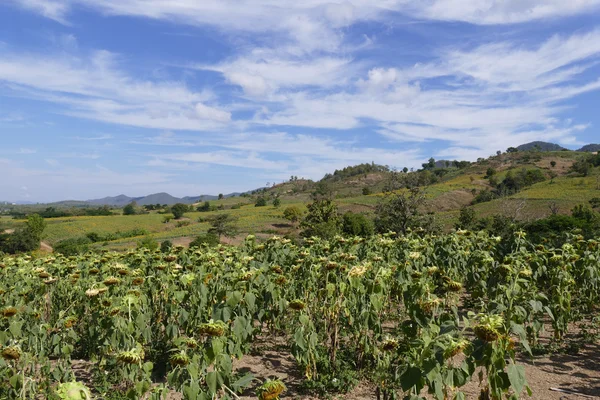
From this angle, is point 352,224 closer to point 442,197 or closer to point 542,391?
point 542,391

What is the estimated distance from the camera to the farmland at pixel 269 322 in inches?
124

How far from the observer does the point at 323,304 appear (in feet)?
20.2

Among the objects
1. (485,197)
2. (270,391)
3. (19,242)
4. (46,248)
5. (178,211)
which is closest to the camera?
(270,391)

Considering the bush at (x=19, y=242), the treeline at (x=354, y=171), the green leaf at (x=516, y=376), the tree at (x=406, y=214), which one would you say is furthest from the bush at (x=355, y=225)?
the treeline at (x=354, y=171)

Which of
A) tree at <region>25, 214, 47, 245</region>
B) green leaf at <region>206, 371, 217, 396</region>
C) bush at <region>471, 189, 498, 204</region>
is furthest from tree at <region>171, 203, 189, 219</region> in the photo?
green leaf at <region>206, 371, 217, 396</region>

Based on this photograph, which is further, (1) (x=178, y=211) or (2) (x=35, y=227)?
(1) (x=178, y=211)

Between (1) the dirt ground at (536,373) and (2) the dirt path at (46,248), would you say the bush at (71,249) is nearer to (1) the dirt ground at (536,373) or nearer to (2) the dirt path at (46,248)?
(2) the dirt path at (46,248)

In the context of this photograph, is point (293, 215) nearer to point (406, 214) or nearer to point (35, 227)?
point (406, 214)

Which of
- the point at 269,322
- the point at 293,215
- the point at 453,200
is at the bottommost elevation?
the point at 269,322

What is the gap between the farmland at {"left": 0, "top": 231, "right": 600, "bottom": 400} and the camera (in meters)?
3.14

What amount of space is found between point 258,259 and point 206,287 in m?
2.35

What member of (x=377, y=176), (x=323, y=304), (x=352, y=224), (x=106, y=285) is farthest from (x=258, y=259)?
(x=377, y=176)

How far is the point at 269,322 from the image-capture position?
269 inches

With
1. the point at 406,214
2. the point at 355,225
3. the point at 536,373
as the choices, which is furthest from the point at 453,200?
the point at 536,373
